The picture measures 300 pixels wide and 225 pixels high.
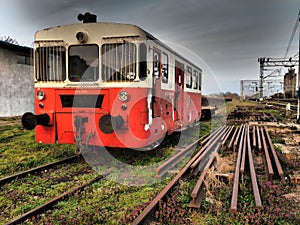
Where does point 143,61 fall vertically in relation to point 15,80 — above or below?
below

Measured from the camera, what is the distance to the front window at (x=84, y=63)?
6562 mm

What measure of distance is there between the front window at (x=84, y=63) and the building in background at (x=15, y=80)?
1121 centimetres

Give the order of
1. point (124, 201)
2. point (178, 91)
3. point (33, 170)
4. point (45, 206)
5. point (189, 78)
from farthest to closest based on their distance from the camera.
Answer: point (189, 78), point (178, 91), point (33, 170), point (124, 201), point (45, 206)

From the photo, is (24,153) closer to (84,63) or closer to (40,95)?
(40,95)

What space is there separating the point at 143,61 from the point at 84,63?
1.42 metres

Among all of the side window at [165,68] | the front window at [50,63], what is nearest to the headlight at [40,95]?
the front window at [50,63]

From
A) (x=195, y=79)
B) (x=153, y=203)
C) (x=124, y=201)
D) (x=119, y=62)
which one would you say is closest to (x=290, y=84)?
(x=195, y=79)

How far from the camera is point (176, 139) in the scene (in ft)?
33.9

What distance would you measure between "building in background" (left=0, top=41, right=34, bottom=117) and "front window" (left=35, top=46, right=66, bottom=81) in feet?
34.8

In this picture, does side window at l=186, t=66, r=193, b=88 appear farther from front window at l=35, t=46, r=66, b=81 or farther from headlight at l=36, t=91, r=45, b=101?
headlight at l=36, t=91, r=45, b=101

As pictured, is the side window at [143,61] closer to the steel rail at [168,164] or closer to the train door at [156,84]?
the train door at [156,84]

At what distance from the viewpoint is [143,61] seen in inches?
250

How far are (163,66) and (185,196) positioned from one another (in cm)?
402

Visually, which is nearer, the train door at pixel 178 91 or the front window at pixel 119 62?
the front window at pixel 119 62
